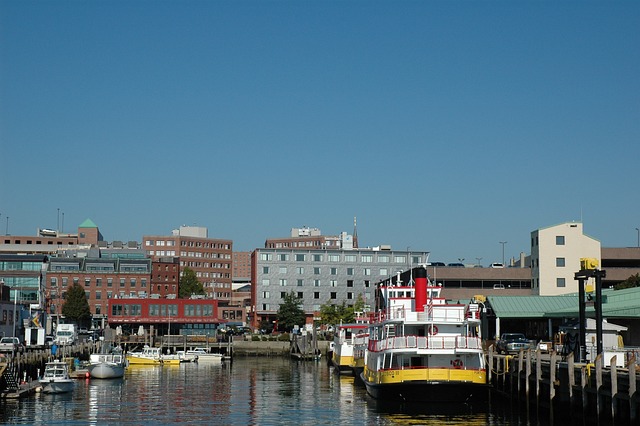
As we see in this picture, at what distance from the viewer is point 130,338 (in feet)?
460

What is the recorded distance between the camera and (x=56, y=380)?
66312mm

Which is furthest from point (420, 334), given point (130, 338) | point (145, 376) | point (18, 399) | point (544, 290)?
point (130, 338)

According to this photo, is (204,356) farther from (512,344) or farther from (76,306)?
(512,344)

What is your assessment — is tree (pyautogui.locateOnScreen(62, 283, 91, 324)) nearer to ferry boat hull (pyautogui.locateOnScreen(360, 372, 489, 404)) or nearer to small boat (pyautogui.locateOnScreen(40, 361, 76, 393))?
small boat (pyautogui.locateOnScreen(40, 361, 76, 393))

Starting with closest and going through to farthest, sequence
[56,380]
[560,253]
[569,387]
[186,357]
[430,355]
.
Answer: [569,387] < [430,355] < [56,380] < [186,357] < [560,253]

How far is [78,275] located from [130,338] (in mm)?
36862

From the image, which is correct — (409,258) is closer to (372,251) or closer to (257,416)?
(372,251)

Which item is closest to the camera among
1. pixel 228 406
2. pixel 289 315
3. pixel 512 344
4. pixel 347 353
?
pixel 228 406

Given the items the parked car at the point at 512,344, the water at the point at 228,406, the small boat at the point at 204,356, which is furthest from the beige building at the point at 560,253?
the parked car at the point at 512,344

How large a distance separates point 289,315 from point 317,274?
49.4ft

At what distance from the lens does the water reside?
2024 inches

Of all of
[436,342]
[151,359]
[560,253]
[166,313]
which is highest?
[560,253]

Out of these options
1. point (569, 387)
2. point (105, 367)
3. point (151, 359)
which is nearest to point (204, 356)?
point (151, 359)

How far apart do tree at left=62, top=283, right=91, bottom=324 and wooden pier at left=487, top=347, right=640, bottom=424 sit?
10735cm
